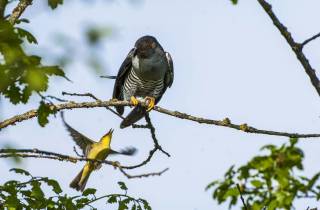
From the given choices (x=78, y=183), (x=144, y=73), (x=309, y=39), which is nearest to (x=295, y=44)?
(x=309, y=39)

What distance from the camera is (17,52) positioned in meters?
1.83

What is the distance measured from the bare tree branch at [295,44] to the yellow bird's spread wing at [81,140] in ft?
8.20

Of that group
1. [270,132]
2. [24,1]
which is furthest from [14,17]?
[270,132]

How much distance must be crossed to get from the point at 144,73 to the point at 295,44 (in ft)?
17.7

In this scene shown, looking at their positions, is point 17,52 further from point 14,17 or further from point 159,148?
point 159,148

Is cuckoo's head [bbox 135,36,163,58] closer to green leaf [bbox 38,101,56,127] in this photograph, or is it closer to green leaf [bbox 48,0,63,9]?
green leaf [bbox 38,101,56,127]

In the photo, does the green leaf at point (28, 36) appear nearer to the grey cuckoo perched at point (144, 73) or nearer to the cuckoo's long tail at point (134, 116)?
the cuckoo's long tail at point (134, 116)

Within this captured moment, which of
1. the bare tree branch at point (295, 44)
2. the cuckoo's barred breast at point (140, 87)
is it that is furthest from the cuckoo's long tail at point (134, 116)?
the bare tree branch at point (295, 44)

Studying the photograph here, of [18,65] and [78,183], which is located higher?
[78,183]

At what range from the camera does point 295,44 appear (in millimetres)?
3078

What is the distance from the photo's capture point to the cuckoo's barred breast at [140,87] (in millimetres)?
8367

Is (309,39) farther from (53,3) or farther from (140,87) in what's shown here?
(140,87)

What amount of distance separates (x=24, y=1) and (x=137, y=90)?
457 cm

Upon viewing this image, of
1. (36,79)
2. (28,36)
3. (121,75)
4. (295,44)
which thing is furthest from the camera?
(121,75)
